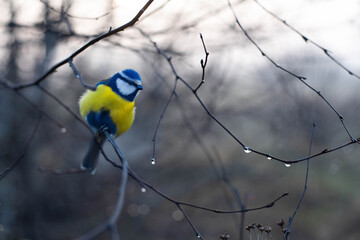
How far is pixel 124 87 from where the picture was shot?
2441mm

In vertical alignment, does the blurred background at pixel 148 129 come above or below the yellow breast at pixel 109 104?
above

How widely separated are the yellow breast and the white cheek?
0.05 m

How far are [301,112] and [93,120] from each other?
2859 millimetres

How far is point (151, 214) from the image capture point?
6445 millimetres

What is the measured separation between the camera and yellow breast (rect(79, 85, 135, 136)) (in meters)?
2.45

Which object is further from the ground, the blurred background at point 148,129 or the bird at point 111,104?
the blurred background at point 148,129

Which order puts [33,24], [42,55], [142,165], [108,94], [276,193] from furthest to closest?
1. [276,193]
2. [142,165]
3. [42,55]
4. [33,24]
5. [108,94]

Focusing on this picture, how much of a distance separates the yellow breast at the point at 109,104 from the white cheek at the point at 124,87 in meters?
0.05

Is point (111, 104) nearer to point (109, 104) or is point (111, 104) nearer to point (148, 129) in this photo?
point (109, 104)

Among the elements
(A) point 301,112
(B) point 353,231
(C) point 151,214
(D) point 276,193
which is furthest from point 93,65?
(B) point 353,231

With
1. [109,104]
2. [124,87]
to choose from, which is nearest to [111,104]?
[109,104]

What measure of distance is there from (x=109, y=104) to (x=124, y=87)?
0.16 metres

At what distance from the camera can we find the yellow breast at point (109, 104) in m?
2.45

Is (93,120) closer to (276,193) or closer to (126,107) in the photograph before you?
(126,107)
